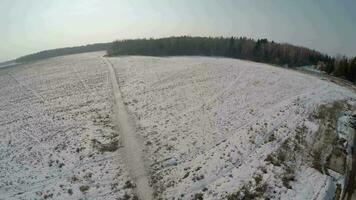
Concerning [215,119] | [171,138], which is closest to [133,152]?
[171,138]

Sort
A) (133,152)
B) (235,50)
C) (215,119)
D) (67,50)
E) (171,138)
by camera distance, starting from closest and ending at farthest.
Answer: (133,152), (171,138), (215,119), (235,50), (67,50)

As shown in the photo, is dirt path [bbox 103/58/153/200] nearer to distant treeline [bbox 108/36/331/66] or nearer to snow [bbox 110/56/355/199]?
snow [bbox 110/56/355/199]

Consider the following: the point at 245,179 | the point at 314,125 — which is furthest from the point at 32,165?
the point at 314,125

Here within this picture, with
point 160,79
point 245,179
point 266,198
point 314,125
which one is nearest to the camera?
point 266,198

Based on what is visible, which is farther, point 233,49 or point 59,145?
point 233,49

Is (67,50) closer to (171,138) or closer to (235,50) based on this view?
(235,50)

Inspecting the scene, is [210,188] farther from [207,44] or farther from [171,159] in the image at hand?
[207,44]

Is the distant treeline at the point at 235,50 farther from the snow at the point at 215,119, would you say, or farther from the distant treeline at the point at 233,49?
the snow at the point at 215,119
